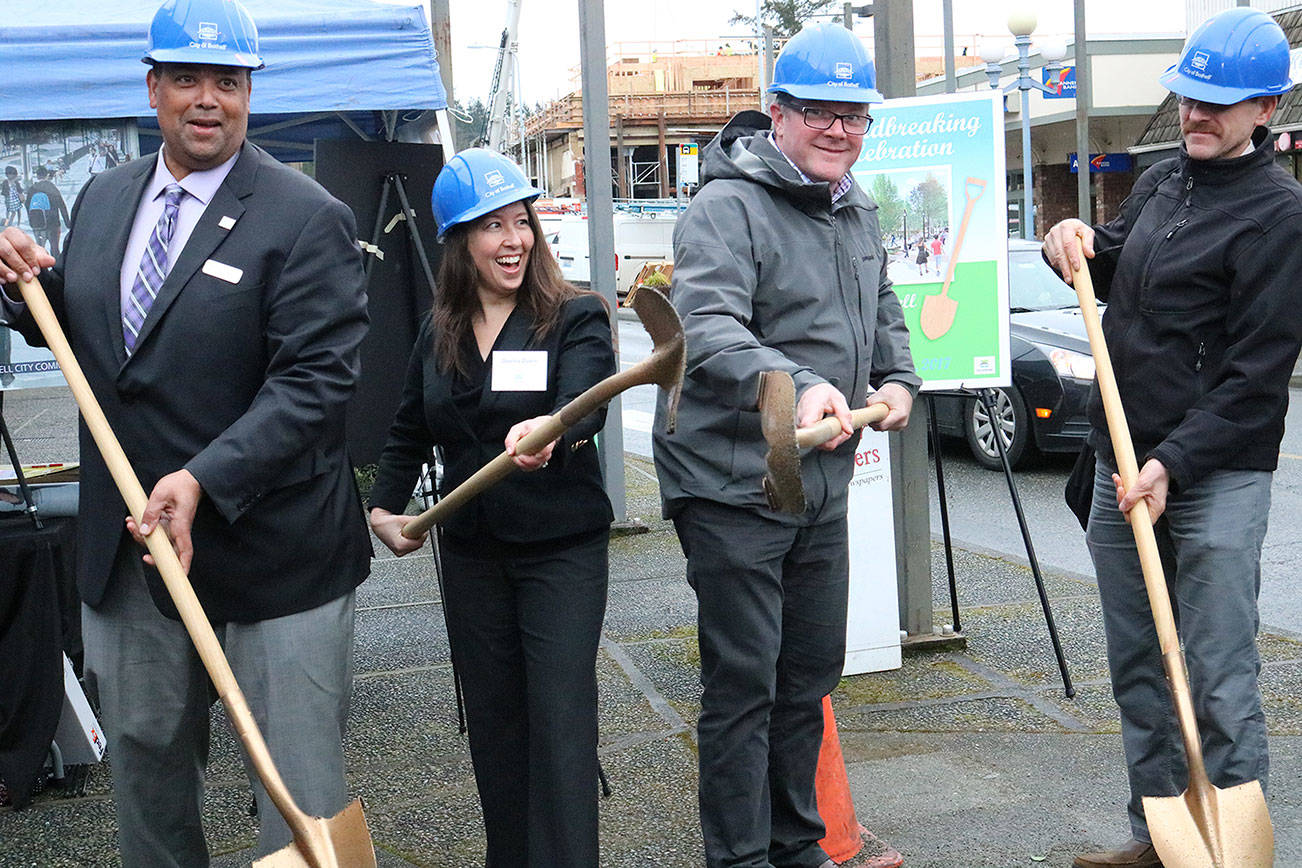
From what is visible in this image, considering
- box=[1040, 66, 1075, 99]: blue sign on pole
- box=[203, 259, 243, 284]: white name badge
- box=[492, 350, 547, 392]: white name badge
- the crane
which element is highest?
box=[1040, 66, 1075, 99]: blue sign on pole

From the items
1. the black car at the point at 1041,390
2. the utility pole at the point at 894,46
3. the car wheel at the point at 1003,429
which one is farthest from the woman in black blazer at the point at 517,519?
the car wheel at the point at 1003,429

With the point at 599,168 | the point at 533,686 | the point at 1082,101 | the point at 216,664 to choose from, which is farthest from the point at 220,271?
the point at 1082,101

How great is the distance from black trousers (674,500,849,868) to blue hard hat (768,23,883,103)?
101cm

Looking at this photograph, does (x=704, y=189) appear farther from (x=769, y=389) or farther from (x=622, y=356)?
(x=622, y=356)

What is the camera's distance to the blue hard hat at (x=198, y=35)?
2.80 metres

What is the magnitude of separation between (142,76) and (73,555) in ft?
5.90

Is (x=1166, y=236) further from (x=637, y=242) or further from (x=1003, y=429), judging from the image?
(x=637, y=242)

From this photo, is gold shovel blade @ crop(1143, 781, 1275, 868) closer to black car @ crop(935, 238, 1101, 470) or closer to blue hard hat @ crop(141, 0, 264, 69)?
blue hard hat @ crop(141, 0, 264, 69)

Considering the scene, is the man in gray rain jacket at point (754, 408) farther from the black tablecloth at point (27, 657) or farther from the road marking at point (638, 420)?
the road marking at point (638, 420)

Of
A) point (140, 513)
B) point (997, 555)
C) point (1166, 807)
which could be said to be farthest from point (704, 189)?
point (997, 555)

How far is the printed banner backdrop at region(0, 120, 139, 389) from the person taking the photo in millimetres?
5145

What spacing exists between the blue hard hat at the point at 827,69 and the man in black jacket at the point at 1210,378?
2.55ft

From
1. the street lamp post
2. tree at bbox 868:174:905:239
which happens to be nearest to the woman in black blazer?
tree at bbox 868:174:905:239

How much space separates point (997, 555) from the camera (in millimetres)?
7648
